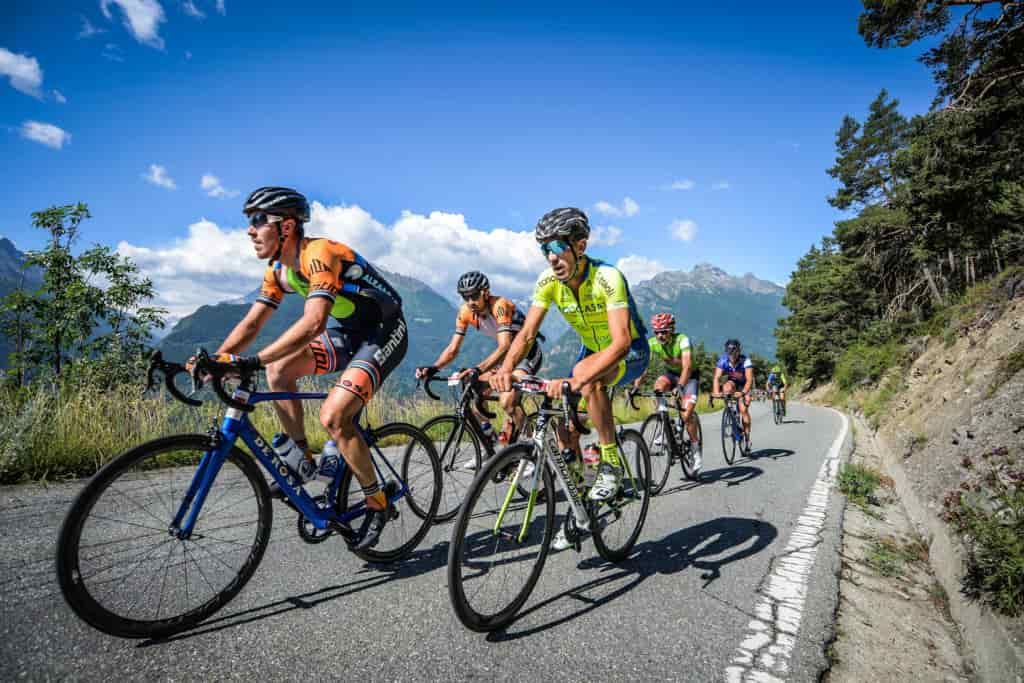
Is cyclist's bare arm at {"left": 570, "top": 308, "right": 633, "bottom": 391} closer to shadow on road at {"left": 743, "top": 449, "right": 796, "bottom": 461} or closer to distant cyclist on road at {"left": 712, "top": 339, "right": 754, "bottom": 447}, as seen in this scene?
distant cyclist on road at {"left": 712, "top": 339, "right": 754, "bottom": 447}

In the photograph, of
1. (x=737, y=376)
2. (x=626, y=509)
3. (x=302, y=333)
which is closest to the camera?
(x=302, y=333)

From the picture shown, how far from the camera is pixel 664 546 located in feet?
12.6

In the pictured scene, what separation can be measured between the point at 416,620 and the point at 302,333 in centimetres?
165

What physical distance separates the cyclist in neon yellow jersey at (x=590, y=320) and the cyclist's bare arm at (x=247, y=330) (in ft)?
5.60

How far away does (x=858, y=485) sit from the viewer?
6.04 metres

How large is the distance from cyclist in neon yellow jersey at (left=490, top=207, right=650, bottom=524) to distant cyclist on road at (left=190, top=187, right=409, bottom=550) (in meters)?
0.94

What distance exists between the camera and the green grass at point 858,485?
18.6 ft

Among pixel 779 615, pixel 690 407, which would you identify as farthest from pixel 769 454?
pixel 779 615

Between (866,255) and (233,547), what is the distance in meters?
35.0

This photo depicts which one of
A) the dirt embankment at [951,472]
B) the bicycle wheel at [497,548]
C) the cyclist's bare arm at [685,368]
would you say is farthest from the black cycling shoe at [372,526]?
the cyclist's bare arm at [685,368]

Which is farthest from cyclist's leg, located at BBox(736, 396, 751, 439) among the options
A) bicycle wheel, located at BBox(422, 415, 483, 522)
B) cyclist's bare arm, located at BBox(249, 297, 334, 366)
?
cyclist's bare arm, located at BBox(249, 297, 334, 366)

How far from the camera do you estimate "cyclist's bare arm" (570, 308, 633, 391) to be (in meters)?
3.15

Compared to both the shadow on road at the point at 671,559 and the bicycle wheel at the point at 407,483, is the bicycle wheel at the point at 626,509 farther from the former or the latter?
the bicycle wheel at the point at 407,483

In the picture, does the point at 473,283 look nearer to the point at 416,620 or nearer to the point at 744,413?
the point at 416,620
